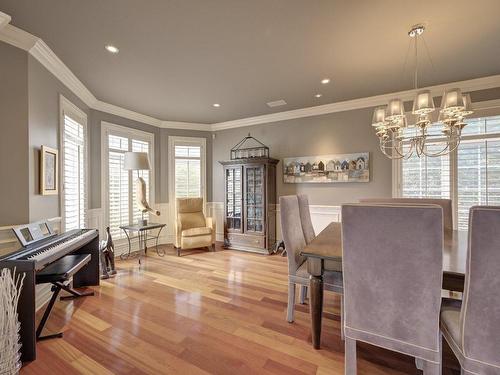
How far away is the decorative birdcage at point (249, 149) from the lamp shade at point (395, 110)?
273 cm

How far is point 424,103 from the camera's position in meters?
2.00

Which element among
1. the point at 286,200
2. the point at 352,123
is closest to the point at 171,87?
the point at 286,200

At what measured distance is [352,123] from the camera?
402 cm

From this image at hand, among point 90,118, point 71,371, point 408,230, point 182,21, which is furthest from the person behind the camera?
point 90,118

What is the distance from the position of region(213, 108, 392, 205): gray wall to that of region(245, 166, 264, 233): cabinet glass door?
0.44m

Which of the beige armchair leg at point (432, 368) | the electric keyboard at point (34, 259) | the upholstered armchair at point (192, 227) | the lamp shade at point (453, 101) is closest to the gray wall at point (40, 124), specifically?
the electric keyboard at point (34, 259)

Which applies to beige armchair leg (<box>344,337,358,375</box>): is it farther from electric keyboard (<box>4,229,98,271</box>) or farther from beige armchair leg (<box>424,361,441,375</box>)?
electric keyboard (<box>4,229,98,271</box>)

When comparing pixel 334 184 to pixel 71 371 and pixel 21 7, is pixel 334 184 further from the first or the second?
pixel 21 7

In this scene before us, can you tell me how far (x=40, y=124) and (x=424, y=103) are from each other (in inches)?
145

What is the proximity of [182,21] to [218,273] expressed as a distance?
2948mm

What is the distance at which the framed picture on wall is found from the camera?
2.48 m

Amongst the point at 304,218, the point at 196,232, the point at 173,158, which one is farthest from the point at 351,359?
the point at 173,158

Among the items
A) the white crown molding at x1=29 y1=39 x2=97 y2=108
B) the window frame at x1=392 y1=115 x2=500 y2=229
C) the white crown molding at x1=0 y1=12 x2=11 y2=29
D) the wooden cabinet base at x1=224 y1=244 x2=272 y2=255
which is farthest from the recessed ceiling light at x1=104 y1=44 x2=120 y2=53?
the window frame at x1=392 y1=115 x2=500 y2=229

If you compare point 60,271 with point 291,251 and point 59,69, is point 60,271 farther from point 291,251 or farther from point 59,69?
point 59,69
